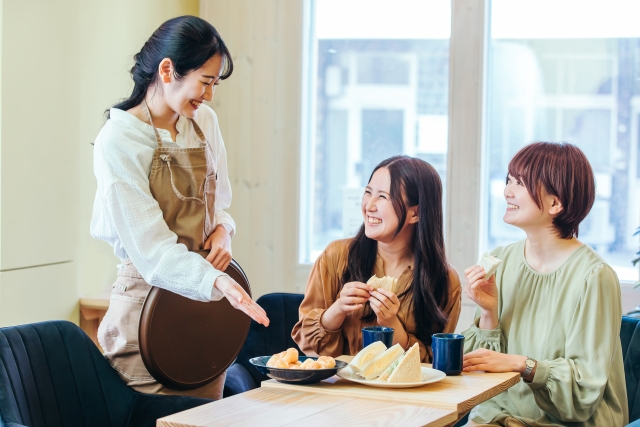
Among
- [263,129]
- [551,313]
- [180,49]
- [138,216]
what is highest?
[180,49]

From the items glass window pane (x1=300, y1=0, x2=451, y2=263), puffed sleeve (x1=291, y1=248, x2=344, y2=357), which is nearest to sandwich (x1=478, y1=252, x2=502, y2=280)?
puffed sleeve (x1=291, y1=248, x2=344, y2=357)

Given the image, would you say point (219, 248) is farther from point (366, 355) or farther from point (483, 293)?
point (483, 293)

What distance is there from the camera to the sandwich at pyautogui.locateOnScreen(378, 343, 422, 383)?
1.72 metres

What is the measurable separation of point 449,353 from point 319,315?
46 centimetres

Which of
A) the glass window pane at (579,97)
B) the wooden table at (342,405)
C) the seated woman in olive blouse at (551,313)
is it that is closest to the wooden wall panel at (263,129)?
the glass window pane at (579,97)

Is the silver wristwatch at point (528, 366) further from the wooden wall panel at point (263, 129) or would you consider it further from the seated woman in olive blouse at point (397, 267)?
the wooden wall panel at point (263, 129)

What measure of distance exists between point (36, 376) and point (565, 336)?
1.34 metres

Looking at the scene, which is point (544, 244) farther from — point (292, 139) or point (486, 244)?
point (292, 139)

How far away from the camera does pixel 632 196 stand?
3477 mm

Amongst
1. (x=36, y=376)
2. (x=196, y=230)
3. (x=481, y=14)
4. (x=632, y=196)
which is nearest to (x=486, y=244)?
(x=632, y=196)

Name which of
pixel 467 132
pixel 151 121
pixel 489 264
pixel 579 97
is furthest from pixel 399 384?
pixel 579 97

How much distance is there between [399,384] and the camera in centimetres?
170

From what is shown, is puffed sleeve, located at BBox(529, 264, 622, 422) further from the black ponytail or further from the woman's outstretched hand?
the black ponytail

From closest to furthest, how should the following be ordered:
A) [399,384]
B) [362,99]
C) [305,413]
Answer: [305,413] → [399,384] → [362,99]
